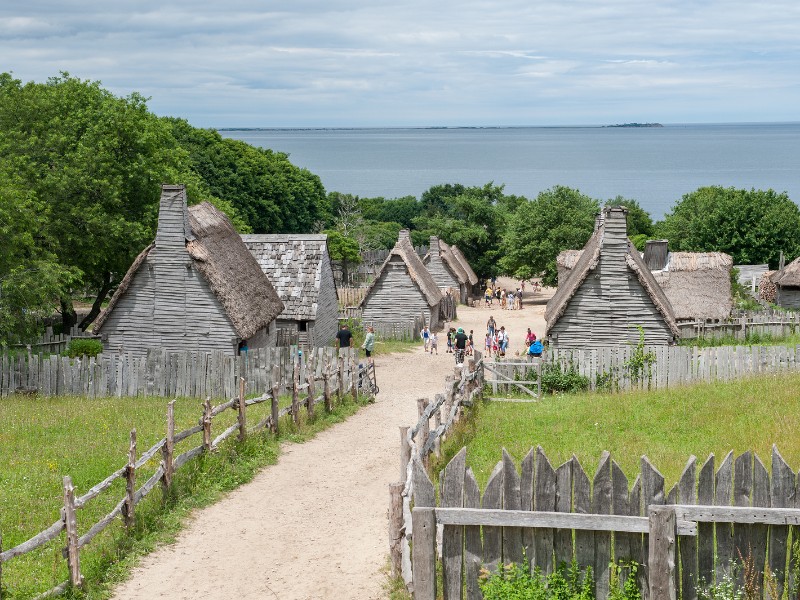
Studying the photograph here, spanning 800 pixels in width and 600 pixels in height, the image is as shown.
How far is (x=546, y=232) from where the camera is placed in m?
64.1

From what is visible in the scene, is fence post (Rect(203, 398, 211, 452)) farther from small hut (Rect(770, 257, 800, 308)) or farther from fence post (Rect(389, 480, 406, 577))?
small hut (Rect(770, 257, 800, 308))

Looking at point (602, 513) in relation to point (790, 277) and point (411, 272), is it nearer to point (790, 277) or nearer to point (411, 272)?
point (411, 272)

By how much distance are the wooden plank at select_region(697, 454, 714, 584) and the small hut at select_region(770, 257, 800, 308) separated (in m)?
46.5

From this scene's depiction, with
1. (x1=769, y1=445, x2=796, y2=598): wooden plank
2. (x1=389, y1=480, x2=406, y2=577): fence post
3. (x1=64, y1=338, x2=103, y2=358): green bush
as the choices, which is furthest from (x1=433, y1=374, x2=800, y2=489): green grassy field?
(x1=64, y1=338, x2=103, y2=358): green bush

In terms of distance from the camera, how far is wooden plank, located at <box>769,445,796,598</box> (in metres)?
9.31

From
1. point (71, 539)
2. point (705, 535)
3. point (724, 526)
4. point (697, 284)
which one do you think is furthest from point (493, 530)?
point (697, 284)

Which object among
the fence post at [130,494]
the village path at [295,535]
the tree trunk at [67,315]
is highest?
the tree trunk at [67,315]

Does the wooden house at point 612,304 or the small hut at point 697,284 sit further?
the small hut at point 697,284

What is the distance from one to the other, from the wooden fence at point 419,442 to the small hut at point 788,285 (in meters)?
30.9

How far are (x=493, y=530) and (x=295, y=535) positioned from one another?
5.47 meters

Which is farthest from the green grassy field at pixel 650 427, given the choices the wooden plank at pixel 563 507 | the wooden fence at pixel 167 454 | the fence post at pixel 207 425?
the wooden plank at pixel 563 507

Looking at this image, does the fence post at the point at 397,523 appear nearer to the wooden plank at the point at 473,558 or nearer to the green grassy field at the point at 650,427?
the wooden plank at the point at 473,558

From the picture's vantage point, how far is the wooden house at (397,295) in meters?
48.3

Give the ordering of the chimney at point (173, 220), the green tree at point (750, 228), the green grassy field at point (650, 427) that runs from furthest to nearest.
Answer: the green tree at point (750, 228), the chimney at point (173, 220), the green grassy field at point (650, 427)
